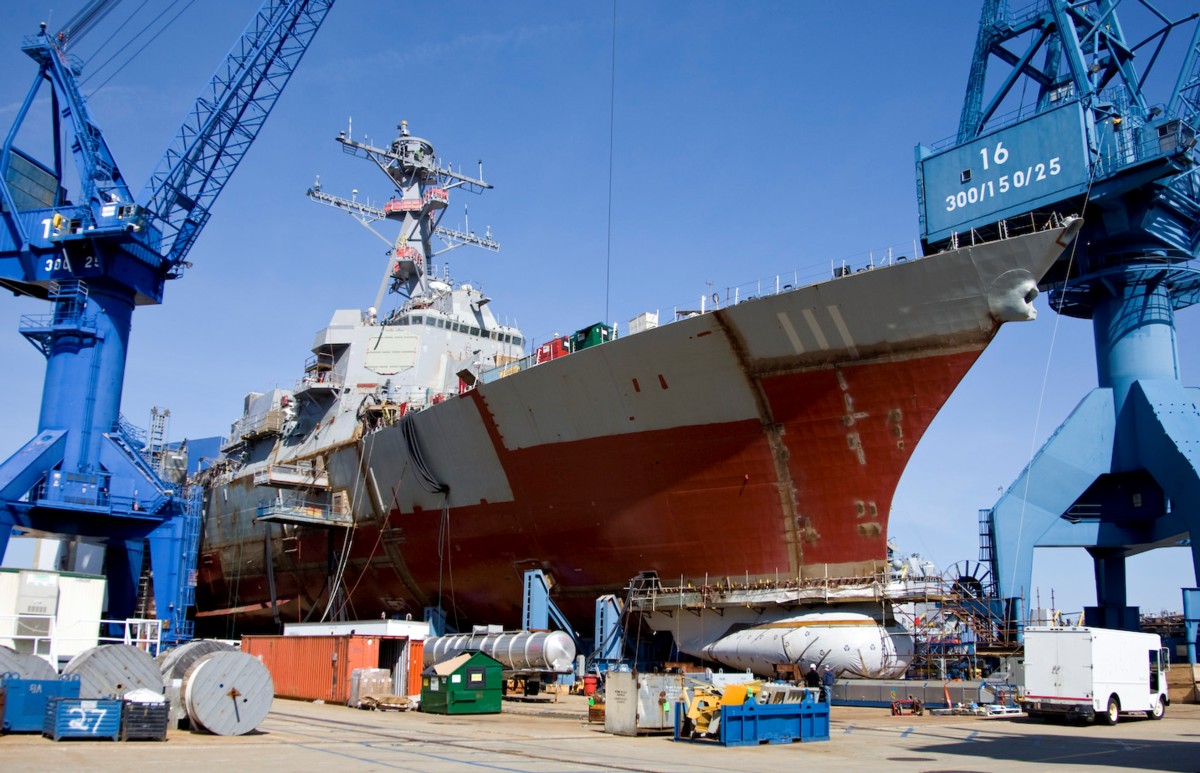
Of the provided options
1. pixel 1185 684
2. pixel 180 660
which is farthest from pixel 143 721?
pixel 1185 684

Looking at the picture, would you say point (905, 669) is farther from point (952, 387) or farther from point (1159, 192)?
point (1159, 192)

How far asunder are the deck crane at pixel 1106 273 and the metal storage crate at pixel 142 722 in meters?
16.4

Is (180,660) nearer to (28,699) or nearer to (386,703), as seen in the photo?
(28,699)

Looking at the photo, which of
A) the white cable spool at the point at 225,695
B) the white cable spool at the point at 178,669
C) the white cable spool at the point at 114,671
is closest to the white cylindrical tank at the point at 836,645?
the white cable spool at the point at 225,695

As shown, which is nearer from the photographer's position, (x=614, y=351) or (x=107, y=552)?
(x=614, y=351)

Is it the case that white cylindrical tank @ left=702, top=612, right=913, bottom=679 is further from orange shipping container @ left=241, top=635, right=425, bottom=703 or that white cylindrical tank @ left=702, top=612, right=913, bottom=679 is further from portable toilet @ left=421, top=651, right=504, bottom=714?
orange shipping container @ left=241, top=635, right=425, bottom=703

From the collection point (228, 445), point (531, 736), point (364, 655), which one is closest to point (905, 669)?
point (531, 736)

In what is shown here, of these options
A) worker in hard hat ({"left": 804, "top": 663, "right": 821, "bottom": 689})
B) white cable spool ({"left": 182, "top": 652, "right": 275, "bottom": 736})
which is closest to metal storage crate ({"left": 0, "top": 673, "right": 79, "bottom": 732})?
white cable spool ({"left": 182, "top": 652, "right": 275, "bottom": 736})

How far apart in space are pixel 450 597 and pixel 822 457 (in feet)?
38.7

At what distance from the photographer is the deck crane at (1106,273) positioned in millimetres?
20312

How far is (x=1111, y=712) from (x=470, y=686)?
1034 cm

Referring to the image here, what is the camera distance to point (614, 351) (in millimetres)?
18938

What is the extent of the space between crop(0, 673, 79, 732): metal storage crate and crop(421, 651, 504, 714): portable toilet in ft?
21.1

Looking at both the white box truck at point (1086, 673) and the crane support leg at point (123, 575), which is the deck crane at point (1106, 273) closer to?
the white box truck at point (1086, 673)
